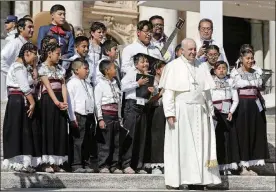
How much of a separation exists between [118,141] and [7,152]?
1.58 meters

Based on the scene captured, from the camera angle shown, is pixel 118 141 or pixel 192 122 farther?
pixel 118 141

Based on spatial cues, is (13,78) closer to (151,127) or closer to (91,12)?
(151,127)

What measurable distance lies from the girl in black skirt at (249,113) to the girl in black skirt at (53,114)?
2.50m

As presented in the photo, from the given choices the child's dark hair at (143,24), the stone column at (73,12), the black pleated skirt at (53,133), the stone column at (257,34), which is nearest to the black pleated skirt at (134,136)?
the black pleated skirt at (53,133)

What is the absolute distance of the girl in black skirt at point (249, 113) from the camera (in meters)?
9.91

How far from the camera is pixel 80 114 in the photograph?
916cm

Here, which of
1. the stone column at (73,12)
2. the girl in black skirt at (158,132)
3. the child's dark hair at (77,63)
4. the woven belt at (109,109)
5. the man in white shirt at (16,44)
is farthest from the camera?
the stone column at (73,12)

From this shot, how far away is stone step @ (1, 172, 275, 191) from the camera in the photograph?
838cm

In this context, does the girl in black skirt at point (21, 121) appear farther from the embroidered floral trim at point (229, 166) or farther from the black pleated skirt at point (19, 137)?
the embroidered floral trim at point (229, 166)

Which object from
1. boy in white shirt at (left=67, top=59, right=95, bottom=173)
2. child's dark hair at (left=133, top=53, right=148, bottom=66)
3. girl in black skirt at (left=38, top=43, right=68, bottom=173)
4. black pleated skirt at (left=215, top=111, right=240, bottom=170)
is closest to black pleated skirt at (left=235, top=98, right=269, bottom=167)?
black pleated skirt at (left=215, top=111, right=240, bottom=170)

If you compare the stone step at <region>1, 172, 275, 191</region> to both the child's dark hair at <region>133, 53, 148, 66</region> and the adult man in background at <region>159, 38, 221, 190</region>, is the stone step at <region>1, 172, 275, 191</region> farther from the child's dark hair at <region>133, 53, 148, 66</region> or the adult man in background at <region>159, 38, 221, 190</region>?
the child's dark hair at <region>133, 53, 148, 66</region>

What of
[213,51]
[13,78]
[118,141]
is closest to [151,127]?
[118,141]

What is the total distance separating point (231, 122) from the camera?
9906mm

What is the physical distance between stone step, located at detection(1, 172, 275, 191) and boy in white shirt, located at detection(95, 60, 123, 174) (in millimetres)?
529
